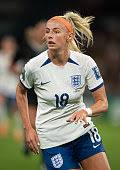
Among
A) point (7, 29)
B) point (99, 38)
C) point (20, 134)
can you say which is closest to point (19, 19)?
point (7, 29)

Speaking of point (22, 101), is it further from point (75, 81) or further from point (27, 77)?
point (75, 81)

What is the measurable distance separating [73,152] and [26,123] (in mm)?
603

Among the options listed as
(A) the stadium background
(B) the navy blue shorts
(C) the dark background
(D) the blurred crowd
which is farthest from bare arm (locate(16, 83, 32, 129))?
(C) the dark background

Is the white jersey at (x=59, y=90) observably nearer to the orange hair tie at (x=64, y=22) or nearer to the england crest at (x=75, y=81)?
the england crest at (x=75, y=81)

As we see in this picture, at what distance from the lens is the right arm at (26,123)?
9453 mm

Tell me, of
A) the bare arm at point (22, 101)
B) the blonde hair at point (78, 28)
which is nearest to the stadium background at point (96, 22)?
the blonde hair at point (78, 28)

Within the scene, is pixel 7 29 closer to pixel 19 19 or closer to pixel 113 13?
pixel 19 19

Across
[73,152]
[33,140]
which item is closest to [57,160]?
[73,152]

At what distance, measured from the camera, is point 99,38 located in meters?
32.2

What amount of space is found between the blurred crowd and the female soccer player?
9.48 feet

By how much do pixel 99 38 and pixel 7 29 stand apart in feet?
11.0

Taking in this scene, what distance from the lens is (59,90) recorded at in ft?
31.3

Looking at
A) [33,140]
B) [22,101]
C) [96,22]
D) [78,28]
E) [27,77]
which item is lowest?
[96,22]

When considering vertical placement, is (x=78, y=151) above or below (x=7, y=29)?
above
